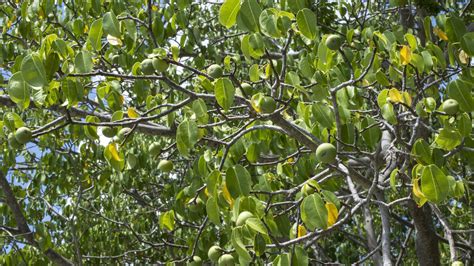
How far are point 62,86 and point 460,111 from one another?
1262 mm

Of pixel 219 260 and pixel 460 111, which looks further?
pixel 460 111

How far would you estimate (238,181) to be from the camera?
5.86 ft

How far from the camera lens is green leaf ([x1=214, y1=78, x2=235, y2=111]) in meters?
1.94

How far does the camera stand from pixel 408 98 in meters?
2.14

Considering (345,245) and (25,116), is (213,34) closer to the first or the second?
(25,116)

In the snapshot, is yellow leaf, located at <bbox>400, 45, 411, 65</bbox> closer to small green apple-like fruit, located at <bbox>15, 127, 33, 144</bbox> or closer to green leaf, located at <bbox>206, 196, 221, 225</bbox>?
green leaf, located at <bbox>206, 196, 221, 225</bbox>

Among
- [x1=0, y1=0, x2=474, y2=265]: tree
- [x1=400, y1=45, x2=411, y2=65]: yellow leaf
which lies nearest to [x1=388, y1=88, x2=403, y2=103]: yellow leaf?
[x1=0, y1=0, x2=474, y2=265]: tree

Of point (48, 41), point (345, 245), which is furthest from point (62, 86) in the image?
point (345, 245)

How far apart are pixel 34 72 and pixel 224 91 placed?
1.75 ft

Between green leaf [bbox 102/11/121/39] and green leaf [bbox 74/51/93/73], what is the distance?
14 centimetres

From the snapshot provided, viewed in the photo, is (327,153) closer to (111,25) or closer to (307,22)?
(307,22)

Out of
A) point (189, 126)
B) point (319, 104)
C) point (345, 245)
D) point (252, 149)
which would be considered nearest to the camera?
point (189, 126)

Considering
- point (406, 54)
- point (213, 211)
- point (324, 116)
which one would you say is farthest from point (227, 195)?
point (406, 54)

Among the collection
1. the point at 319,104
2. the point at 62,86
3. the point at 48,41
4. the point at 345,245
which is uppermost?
the point at 48,41
